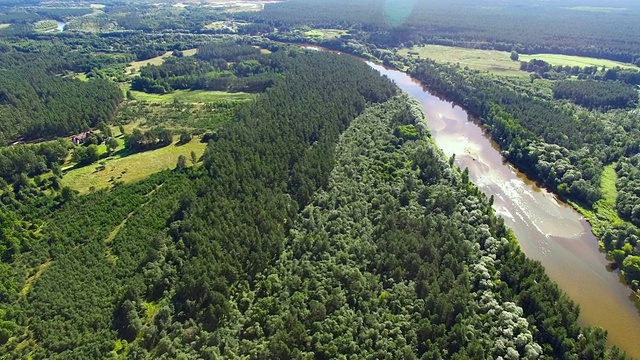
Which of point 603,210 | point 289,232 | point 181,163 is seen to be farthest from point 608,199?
point 181,163

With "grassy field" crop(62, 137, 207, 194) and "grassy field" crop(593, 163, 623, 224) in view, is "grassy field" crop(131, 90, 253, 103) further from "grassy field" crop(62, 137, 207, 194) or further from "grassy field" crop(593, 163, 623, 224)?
"grassy field" crop(593, 163, 623, 224)

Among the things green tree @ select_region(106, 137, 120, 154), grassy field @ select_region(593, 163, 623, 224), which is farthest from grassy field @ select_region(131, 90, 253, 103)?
grassy field @ select_region(593, 163, 623, 224)

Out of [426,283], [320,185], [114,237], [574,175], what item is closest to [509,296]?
[426,283]

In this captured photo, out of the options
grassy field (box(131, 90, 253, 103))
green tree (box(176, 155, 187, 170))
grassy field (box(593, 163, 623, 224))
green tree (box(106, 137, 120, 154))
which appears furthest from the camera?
grassy field (box(131, 90, 253, 103))

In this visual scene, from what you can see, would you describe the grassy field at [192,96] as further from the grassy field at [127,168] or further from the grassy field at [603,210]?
the grassy field at [603,210]

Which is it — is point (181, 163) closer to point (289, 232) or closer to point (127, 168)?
point (127, 168)

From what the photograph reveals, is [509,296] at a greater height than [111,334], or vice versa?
[509,296]

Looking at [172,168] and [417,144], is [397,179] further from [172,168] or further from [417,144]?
[172,168]
